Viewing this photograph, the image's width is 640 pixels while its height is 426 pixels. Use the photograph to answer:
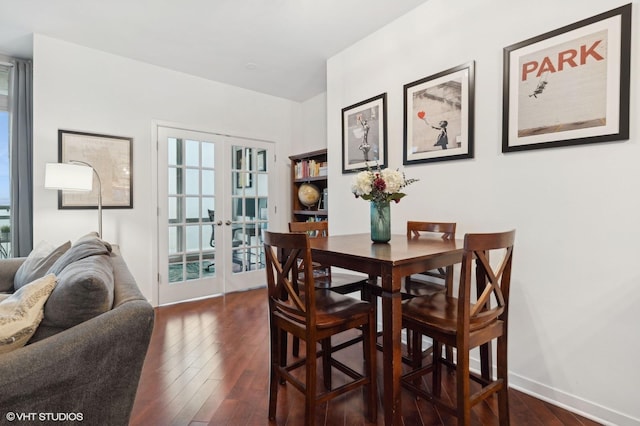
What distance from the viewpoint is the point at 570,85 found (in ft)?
5.57

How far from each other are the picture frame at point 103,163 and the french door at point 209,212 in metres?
0.32

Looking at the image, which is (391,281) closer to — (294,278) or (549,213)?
(294,278)

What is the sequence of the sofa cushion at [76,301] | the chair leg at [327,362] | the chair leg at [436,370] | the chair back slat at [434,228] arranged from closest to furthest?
the sofa cushion at [76,301] → the chair leg at [436,370] → the chair leg at [327,362] → the chair back slat at [434,228]

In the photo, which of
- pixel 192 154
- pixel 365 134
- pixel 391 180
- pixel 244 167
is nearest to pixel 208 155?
pixel 192 154

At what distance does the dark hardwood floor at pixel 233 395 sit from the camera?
160 centimetres

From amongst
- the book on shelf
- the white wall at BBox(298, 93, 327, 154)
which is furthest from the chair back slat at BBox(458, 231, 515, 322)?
the white wall at BBox(298, 93, 327, 154)

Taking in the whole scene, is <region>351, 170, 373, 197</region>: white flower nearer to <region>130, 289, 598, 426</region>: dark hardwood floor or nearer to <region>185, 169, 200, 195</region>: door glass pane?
<region>130, 289, 598, 426</region>: dark hardwood floor

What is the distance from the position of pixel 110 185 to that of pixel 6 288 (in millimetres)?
1286

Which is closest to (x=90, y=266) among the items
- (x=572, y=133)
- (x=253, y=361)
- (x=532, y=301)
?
(x=253, y=361)

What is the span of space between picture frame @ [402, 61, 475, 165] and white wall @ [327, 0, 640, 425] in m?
0.06

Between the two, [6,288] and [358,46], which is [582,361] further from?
[6,288]

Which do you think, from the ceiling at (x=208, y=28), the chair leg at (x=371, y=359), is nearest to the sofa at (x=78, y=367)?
the chair leg at (x=371, y=359)

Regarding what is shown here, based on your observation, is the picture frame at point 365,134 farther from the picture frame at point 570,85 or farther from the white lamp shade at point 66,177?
the white lamp shade at point 66,177

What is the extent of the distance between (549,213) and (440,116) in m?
0.98
